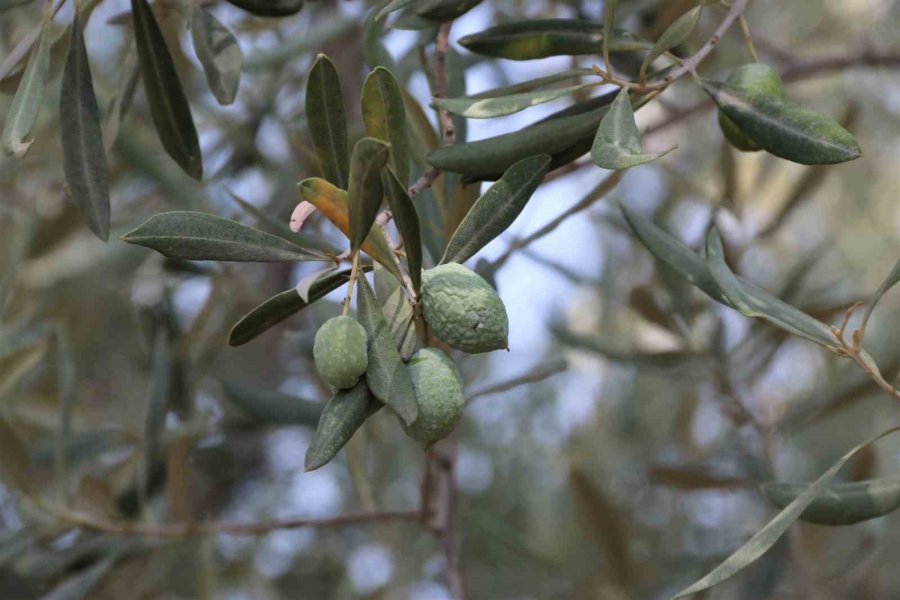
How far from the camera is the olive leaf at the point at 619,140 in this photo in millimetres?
742

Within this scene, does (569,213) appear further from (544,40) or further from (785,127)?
(785,127)

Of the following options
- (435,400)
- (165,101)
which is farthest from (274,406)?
(435,400)

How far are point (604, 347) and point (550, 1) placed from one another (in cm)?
75

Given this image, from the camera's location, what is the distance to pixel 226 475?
2.27m

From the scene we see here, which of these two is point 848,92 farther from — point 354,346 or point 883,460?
point 354,346

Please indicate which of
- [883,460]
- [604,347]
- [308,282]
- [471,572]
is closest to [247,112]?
[604,347]

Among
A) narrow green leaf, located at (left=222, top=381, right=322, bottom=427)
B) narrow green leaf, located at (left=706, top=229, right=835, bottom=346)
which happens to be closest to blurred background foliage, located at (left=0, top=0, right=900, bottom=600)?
narrow green leaf, located at (left=222, top=381, right=322, bottom=427)

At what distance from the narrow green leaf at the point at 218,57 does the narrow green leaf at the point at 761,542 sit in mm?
592

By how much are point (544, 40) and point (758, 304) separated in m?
0.31

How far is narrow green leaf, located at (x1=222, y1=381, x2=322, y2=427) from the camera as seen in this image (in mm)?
1420

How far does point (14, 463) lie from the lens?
1373 mm

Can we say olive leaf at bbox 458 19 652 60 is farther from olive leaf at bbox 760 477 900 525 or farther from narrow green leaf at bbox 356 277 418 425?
olive leaf at bbox 760 477 900 525

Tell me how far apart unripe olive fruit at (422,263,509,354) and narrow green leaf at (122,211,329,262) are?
98mm

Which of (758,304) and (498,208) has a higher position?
(498,208)
